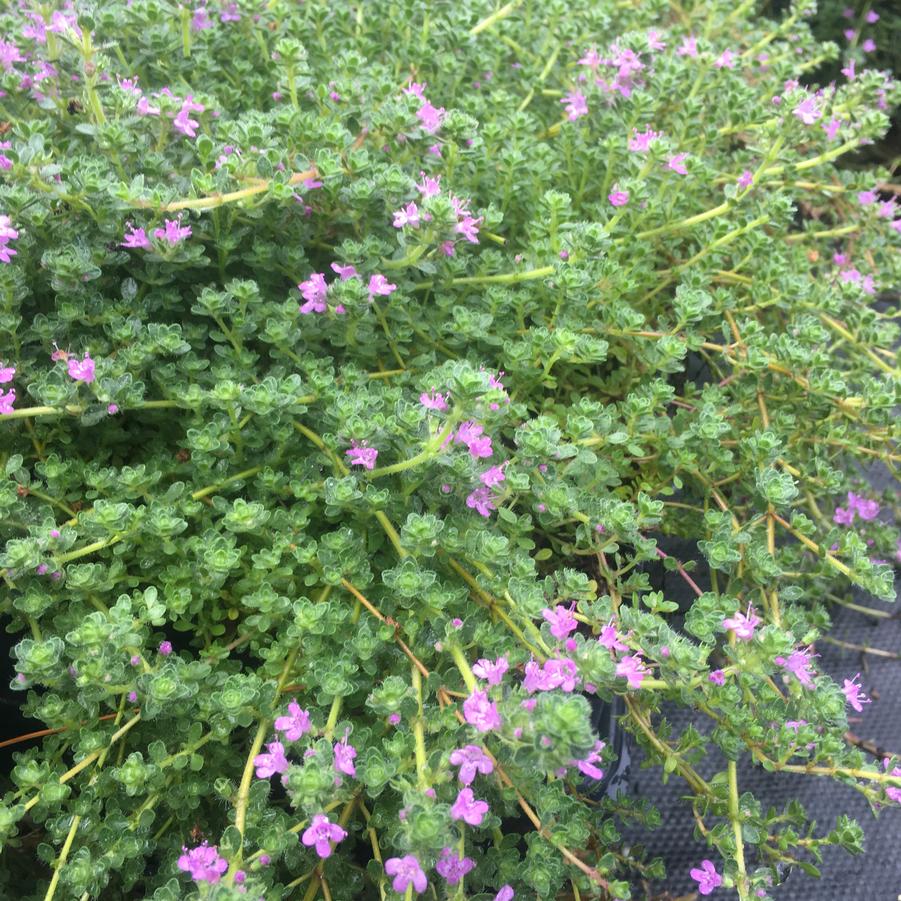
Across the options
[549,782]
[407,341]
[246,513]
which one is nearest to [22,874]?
[246,513]

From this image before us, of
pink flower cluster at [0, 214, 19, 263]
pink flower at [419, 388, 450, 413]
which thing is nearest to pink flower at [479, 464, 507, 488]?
pink flower at [419, 388, 450, 413]

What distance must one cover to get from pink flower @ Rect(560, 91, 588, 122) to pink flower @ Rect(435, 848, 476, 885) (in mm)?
1233

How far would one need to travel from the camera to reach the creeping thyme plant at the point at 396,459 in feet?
3.18

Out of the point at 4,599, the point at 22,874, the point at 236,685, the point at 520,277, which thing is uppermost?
the point at 520,277

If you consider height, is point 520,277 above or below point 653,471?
above

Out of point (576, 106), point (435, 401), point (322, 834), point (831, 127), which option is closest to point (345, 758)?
point (322, 834)

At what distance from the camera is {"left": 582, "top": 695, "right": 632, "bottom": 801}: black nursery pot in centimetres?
125

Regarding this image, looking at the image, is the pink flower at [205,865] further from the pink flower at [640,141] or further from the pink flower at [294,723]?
the pink flower at [640,141]

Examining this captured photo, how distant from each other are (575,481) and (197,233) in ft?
2.23

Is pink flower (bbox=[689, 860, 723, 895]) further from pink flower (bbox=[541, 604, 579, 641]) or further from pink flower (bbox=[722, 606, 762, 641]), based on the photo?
pink flower (bbox=[541, 604, 579, 641])

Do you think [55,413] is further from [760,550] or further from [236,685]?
[760,550]

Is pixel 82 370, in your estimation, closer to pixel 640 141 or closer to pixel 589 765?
pixel 589 765

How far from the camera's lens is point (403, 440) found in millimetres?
1079

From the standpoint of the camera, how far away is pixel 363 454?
3.57 ft
